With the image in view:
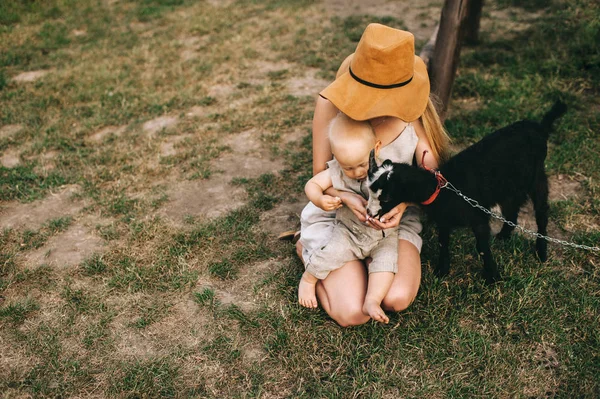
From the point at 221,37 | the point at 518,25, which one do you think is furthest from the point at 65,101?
the point at 518,25

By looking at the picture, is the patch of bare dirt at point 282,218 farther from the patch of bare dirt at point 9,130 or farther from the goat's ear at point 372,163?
the patch of bare dirt at point 9,130

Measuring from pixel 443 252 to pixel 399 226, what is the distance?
0.31 metres

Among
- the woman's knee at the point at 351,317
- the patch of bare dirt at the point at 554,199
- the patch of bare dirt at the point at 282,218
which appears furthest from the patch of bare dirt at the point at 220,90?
the woman's knee at the point at 351,317

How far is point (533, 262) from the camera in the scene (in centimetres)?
306

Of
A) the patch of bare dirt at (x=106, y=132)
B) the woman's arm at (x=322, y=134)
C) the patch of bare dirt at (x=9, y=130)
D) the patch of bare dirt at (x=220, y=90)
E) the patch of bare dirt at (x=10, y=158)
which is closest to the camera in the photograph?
the woman's arm at (x=322, y=134)

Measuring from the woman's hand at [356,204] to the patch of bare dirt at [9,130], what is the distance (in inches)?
162

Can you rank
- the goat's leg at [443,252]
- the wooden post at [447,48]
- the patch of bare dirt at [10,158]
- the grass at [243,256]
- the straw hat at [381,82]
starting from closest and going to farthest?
the straw hat at [381,82] < the grass at [243,256] < the goat's leg at [443,252] < the wooden post at [447,48] < the patch of bare dirt at [10,158]

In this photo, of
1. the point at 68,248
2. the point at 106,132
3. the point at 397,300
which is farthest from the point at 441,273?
the point at 106,132

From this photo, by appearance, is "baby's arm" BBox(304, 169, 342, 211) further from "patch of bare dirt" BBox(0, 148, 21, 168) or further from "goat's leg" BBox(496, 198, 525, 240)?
"patch of bare dirt" BBox(0, 148, 21, 168)

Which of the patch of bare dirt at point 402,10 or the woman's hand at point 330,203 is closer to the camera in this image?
the woman's hand at point 330,203

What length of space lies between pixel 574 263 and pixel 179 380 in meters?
2.49

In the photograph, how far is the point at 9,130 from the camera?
524cm

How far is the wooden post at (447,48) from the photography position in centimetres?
413

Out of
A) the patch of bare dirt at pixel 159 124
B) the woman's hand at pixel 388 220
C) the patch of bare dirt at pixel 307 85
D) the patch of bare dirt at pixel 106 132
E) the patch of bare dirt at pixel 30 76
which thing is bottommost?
the patch of bare dirt at pixel 307 85
